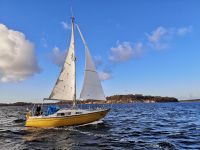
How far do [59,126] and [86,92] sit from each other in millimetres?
5512

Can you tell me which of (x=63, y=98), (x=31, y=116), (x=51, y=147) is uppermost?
(x=63, y=98)

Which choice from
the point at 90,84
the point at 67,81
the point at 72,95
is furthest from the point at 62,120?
the point at 90,84

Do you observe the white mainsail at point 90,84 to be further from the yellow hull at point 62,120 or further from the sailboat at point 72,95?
the yellow hull at point 62,120

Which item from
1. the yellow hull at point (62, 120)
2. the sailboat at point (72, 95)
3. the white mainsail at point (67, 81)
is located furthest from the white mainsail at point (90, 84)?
the yellow hull at point (62, 120)

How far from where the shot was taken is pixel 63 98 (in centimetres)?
3978

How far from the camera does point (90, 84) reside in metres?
38.8

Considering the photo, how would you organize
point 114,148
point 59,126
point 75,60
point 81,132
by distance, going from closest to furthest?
point 114,148, point 81,132, point 59,126, point 75,60

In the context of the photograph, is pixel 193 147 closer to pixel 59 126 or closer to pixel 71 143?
pixel 71 143

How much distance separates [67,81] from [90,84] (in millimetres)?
3622

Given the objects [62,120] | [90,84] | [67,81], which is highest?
[67,81]

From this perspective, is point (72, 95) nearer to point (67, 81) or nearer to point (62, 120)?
point (67, 81)

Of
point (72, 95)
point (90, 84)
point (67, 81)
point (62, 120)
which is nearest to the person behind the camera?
point (62, 120)

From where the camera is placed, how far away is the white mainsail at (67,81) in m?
39.8

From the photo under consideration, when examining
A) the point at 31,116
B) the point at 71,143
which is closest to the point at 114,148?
the point at 71,143
